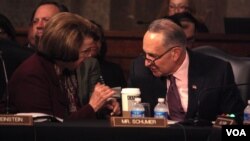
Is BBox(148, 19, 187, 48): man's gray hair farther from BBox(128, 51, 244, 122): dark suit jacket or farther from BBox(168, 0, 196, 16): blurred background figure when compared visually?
BBox(168, 0, 196, 16): blurred background figure

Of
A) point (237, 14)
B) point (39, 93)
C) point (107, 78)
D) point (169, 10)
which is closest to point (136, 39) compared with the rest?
point (169, 10)

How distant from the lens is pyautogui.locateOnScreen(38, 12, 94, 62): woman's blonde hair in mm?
4566

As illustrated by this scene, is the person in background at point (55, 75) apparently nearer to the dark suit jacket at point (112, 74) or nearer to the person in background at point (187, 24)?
the person in background at point (187, 24)

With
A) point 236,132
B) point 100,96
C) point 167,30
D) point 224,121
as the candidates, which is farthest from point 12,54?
point 236,132

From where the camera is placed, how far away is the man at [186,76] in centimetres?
471

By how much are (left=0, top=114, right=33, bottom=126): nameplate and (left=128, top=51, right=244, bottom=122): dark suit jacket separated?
47.0 inches

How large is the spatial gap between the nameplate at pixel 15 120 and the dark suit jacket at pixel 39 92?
0.64 metres

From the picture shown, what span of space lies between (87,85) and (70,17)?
551 mm

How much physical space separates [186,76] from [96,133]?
1.19 metres

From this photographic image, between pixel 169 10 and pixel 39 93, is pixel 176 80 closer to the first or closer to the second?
pixel 39 93

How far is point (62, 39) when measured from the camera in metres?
4.57

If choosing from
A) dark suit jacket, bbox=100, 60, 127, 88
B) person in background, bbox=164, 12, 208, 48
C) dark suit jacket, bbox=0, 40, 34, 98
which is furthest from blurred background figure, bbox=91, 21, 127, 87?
dark suit jacket, bbox=0, 40, 34, 98

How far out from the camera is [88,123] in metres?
4.00

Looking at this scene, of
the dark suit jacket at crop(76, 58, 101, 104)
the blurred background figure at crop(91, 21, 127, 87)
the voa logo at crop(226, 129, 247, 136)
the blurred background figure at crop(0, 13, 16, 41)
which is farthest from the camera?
the blurred background figure at crop(91, 21, 127, 87)
